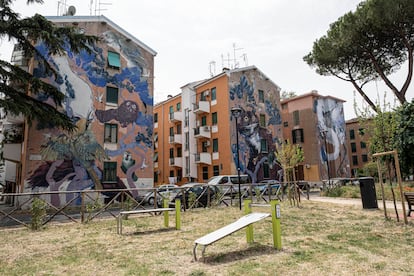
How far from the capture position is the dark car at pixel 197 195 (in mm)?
14852

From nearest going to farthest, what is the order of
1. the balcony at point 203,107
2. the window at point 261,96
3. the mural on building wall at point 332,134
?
1. the balcony at point 203,107
2. the window at point 261,96
3. the mural on building wall at point 332,134

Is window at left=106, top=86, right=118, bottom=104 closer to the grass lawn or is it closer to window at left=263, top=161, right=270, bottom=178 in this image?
the grass lawn

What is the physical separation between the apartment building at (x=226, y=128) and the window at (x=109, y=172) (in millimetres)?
11789

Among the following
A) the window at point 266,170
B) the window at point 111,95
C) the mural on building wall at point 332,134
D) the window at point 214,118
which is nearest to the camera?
the window at point 111,95

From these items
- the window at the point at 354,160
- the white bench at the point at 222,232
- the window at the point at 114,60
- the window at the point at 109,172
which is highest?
the window at the point at 114,60

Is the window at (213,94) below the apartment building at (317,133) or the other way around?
the other way around

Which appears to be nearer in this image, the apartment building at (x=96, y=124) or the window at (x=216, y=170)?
the apartment building at (x=96, y=124)

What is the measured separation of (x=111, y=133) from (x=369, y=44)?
22.0 metres

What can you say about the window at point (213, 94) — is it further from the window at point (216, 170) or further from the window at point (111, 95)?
the window at point (111, 95)

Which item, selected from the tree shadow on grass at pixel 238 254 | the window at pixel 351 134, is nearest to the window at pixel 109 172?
the tree shadow on grass at pixel 238 254

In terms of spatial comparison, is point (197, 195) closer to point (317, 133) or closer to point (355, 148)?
point (317, 133)

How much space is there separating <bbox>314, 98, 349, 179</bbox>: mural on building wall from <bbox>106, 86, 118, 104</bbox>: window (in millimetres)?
26525

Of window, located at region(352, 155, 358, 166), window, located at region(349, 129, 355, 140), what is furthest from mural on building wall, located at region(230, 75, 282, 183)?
window, located at region(349, 129, 355, 140)

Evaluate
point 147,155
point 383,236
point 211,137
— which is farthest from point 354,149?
point 383,236
